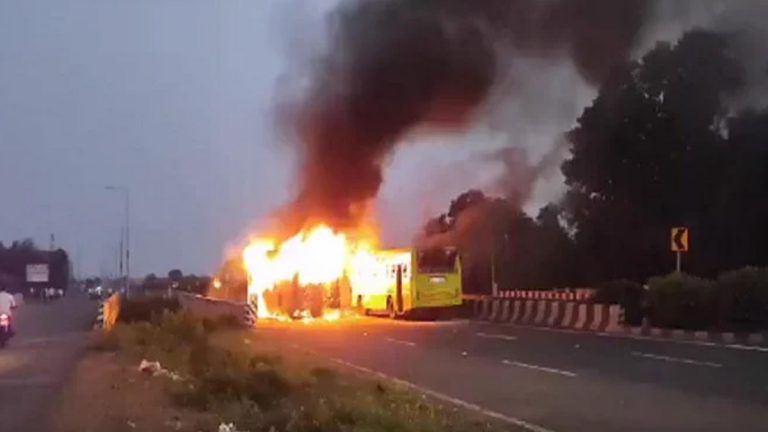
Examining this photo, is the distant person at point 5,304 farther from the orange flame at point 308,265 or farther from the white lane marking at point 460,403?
the white lane marking at point 460,403

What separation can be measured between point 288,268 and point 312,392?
125 feet

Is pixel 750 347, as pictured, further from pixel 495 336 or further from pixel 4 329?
pixel 4 329

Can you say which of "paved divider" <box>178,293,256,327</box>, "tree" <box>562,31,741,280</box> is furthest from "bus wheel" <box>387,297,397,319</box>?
"tree" <box>562,31,741,280</box>

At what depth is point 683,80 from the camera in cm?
5466

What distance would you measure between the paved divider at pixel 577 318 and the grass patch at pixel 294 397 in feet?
38.9

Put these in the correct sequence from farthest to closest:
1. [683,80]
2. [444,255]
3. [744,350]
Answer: [683,80] < [444,255] < [744,350]

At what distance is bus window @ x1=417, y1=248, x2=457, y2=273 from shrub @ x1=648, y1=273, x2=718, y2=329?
14.5 meters

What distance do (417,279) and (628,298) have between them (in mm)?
11876

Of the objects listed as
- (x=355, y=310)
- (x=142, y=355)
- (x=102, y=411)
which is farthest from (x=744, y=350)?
(x=355, y=310)

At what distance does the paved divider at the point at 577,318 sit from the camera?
3384cm

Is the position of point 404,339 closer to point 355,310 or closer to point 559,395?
point 559,395

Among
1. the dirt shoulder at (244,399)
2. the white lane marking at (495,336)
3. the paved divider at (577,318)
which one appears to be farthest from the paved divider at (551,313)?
the dirt shoulder at (244,399)

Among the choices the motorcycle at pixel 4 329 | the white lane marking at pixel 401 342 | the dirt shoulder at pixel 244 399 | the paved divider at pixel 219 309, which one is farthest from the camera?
the paved divider at pixel 219 309

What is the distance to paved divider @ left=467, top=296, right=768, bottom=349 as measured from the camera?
3384 cm
